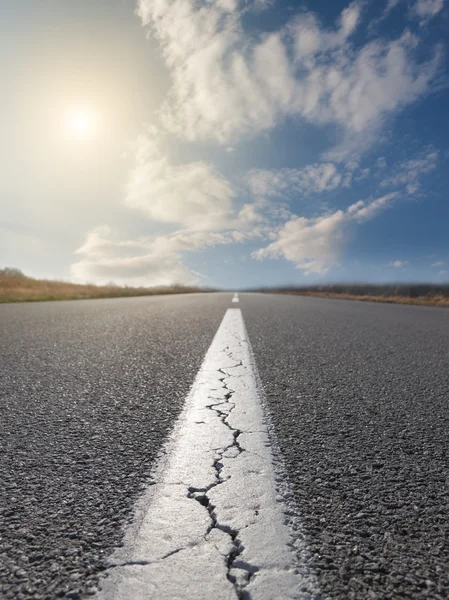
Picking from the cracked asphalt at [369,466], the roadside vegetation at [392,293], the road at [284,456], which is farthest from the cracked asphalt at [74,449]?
the roadside vegetation at [392,293]

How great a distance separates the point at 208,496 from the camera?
112cm

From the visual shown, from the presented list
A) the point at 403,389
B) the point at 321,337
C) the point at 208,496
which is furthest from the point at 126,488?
the point at 321,337

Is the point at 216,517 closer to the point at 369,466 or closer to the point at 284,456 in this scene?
the point at 284,456

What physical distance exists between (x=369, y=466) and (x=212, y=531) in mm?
655

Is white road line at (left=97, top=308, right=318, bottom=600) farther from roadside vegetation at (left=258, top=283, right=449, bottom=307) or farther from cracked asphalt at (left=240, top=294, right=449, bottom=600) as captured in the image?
roadside vegetation at (left=258, top=283, right=449, bottom=307)

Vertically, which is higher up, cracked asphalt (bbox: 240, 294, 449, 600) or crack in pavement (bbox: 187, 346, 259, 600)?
crack in pavement (bbox: 187, 346, 259, 600)

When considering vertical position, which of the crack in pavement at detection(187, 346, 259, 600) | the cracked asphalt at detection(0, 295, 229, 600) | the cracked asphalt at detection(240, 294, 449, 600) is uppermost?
the cracked asphalt at detection(0, 295, 229, 600)

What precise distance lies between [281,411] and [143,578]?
121 cm

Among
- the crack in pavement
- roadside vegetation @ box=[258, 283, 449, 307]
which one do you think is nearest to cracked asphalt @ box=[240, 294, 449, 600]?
the crack in pavement

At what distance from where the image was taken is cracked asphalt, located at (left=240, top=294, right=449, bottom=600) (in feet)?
2.81

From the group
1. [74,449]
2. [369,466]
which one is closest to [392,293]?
[369,466]

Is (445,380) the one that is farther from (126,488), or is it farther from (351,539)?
(126,488)

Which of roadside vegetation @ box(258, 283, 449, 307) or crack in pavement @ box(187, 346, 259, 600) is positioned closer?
crack in pavement @ box(187, 346, 259, 600)

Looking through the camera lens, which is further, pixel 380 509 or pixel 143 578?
pixel 380 509
